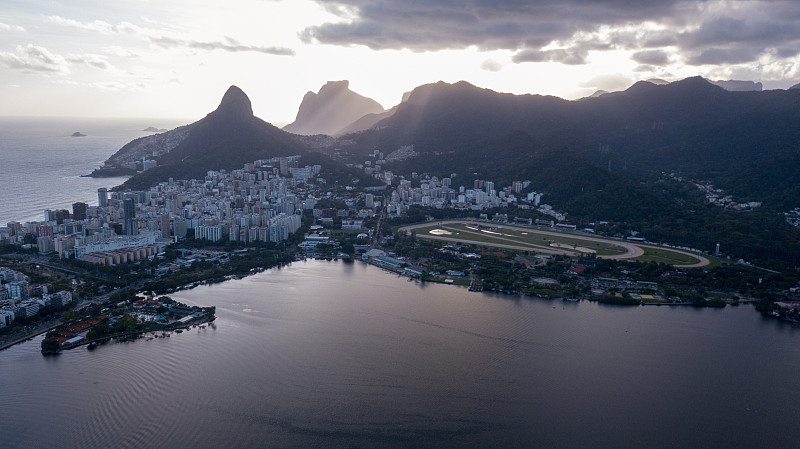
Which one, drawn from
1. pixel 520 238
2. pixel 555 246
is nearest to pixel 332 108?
pixel 520 238

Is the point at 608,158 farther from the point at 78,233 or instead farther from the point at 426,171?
the point at 78,233

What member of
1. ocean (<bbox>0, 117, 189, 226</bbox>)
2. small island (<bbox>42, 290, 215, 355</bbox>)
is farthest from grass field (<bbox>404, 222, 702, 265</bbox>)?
ocean (<bbox>0, 117, 189, 226</bbox>)

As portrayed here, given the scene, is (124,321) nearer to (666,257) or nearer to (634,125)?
(666,257)

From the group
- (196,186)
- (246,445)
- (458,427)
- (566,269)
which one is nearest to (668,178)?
(566,269)

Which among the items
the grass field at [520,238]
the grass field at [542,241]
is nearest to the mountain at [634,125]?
the grass field at [542,241]

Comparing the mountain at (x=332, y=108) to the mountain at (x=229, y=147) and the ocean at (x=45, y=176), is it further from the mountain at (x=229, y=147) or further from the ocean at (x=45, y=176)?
the mountain at (x=229, y=147)

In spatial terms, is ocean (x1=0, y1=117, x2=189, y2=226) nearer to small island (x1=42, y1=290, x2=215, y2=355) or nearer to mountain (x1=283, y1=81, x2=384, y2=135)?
small island (x1=42, y1=290, x2=215, y2=355)
